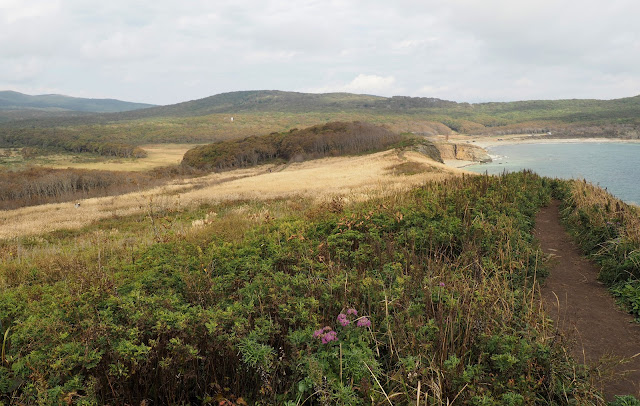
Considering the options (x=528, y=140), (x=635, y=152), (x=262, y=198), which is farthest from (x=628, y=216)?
(x=528, y=140)

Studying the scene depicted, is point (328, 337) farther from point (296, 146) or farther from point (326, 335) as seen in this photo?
point (296, 146)

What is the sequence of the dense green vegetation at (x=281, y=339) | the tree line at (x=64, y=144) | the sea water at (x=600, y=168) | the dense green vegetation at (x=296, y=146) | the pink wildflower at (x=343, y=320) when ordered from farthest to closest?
the tree line at (x=64, y=144), the dense green vegetation at (x=296, y=146), the sea water at (x=600, y=168), the pink wildflower at (x=343, y=320), the dense green vegetation at (x=281, y=339)

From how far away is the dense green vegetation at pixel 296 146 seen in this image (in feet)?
273

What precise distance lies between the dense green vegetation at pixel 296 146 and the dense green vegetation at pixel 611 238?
66.3m

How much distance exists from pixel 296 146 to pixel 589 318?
86.2 metres

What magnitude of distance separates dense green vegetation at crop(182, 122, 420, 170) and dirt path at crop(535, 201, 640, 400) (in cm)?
6975

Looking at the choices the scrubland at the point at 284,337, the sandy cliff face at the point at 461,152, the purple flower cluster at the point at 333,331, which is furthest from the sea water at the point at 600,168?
the purple flower cluster at the point at 333,331

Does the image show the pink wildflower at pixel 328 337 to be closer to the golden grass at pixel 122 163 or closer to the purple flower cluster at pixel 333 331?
the purple flower cluster at pixel 333 331

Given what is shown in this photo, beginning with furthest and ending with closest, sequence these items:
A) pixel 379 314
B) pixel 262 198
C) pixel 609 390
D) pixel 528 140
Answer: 1. pixel 528 140
2. pixel 262 198
3. pixel 379 314
4. pixel 609 390

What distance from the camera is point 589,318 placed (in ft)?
18.5

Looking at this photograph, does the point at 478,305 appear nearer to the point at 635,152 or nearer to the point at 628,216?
the point at 628,216

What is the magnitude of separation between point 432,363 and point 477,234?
4730 mm

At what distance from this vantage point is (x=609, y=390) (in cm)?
389

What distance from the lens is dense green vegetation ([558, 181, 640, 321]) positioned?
6.47 meters
